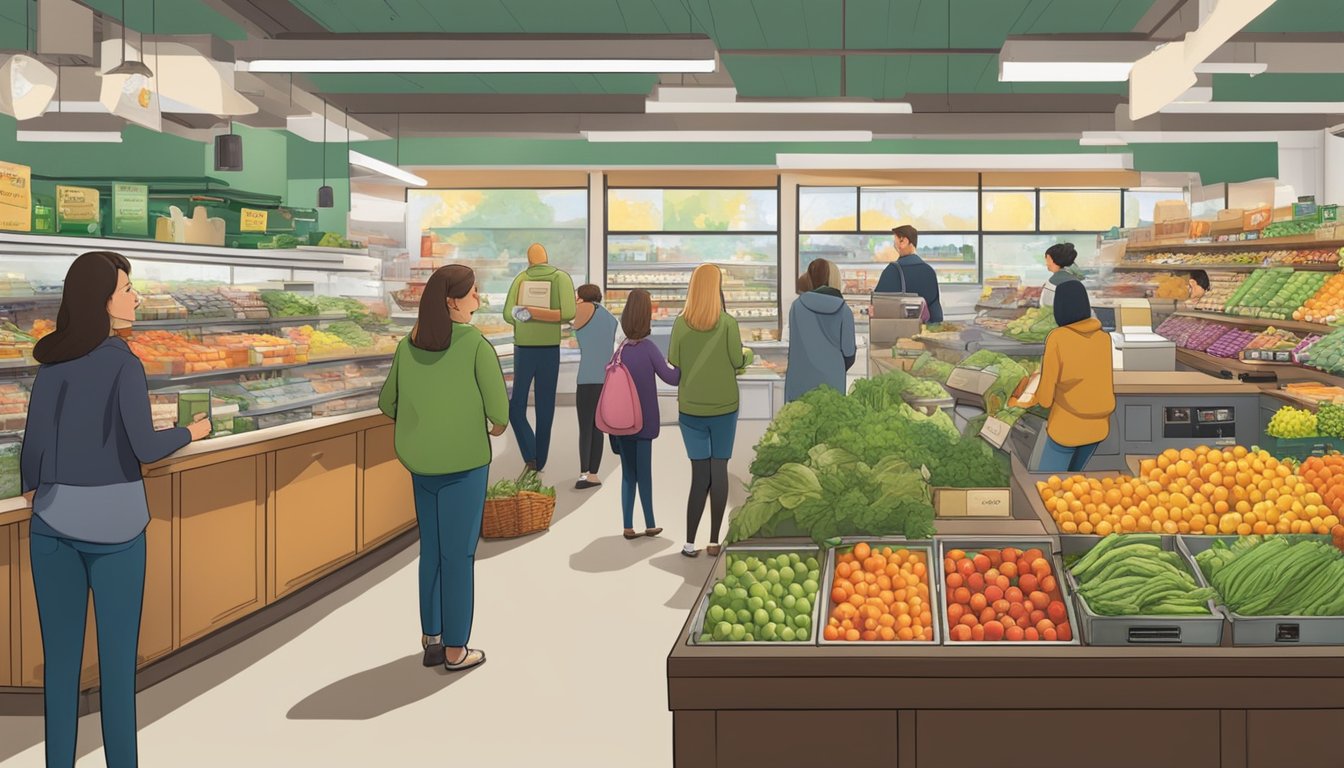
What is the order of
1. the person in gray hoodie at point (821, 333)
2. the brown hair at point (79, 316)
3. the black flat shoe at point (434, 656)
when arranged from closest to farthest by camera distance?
the brown hair at point (79, 316) < the black flat shoe at point (434, 656) < the person in gray hoodie at point (821, 333)

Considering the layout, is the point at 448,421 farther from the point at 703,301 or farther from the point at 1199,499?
the point at 1199,499

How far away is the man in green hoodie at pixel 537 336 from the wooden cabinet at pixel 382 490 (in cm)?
187

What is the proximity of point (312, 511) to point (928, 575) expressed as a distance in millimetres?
3308

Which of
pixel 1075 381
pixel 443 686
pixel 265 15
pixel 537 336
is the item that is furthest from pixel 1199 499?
pixel 265 15

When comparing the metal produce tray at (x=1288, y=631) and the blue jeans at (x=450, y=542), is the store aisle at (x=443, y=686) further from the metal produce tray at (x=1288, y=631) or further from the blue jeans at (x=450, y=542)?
the metal produce tray at (x=1288, y=631)

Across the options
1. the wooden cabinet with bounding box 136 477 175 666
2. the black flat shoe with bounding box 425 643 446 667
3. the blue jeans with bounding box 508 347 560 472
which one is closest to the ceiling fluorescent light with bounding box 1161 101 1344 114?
the blue jeans with bounding box 508 347 560 472

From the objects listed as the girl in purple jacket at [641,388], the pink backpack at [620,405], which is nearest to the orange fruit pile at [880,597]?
the girl in purple jacket at [641,388]

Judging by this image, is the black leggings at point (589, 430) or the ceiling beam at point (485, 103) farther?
the ceiling beam at point (485, 103)

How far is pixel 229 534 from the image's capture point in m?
4.49

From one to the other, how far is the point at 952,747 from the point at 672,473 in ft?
21.6

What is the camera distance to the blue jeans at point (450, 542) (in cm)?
413

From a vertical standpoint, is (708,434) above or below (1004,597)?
above

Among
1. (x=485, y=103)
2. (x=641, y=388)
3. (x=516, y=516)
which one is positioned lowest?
(x=516, y=516)

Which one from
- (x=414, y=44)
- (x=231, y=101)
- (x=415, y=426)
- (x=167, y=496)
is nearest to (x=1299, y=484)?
(x=415, y=426)
